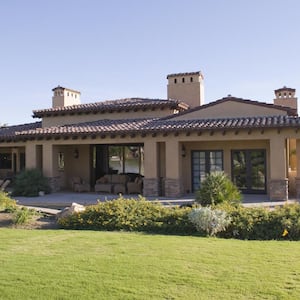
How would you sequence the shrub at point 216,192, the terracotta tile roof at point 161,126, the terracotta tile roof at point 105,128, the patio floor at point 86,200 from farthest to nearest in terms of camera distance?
the terracotta tile roof at point 105,128
the terracotta tile roof at point 161,126
the patio floor at point 86,200
the shrub at point 216,192

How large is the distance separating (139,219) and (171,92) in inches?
599

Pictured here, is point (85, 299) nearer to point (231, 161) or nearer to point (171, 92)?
point (231, 161)

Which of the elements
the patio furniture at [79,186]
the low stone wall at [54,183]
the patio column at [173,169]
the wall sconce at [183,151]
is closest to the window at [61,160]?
the low stone wall at [54,183]

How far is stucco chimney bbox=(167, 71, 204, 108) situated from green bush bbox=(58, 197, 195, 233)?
1375cm

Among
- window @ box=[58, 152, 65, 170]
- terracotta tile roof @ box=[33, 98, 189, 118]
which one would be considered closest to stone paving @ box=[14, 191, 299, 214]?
window @ box=[58, 152, 65, 170]

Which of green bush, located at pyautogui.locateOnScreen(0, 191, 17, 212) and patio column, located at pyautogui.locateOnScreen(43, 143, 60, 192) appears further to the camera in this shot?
patio column, located at pyautogui.locateOnScreen(43, 143, 60, 192)

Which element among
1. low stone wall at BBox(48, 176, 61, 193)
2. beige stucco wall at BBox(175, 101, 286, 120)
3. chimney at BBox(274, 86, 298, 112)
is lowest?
low stone wall at BBox(48, 176, 61, 193)

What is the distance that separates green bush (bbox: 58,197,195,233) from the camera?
10.7 m

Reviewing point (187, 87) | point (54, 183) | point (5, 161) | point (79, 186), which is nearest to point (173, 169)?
point (79, 186)

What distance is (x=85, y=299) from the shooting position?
5.48 meters

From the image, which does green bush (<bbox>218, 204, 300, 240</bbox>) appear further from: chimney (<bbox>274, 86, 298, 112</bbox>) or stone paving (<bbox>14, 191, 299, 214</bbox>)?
chimney (<bbox>274, 86, 298, 112</bbox>)

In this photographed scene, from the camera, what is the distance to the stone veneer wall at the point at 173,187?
18.2 m

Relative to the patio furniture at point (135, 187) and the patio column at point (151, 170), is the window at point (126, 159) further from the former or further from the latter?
the patio column at point (151, 170)

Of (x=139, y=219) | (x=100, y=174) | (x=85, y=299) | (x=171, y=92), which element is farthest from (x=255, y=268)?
(x=171, y=92)
